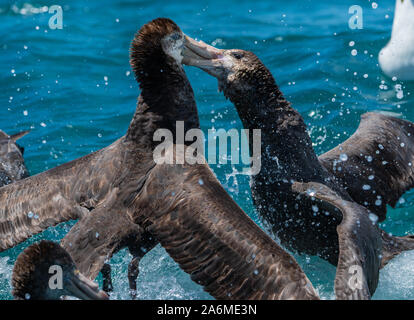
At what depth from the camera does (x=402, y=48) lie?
396 inches

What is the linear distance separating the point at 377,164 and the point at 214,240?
271 cm

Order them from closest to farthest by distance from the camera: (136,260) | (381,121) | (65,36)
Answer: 1. (136,260)
2. (381,121)
3. (65,36)

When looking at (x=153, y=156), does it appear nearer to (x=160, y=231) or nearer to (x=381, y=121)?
(x=160, y=231)

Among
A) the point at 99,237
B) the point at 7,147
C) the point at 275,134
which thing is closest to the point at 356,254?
the point at 275,134

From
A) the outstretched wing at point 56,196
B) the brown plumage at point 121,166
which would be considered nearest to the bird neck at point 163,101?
the brown plumage at point 121,166

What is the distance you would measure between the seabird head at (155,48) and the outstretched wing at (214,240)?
900 mm

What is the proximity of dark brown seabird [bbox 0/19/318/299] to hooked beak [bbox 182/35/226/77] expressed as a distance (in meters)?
0.30

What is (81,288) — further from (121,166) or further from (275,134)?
(275,134)

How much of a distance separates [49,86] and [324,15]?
5.11 metres

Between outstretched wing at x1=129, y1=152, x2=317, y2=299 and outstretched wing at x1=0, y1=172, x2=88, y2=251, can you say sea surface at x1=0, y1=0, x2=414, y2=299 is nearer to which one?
outstretched wing at x1=0, y1=172, x2=88, y2=251

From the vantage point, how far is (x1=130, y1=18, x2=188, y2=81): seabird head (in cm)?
577

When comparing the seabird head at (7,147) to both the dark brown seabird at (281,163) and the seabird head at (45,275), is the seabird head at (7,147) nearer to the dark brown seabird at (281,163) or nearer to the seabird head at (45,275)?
the dark brown seabird at (281,163)
